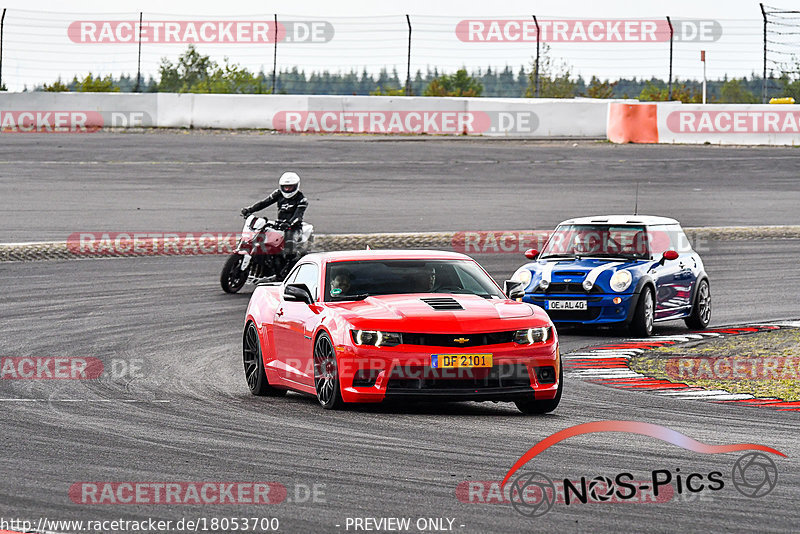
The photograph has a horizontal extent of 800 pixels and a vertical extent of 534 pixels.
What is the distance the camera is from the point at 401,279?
11266 millimetres

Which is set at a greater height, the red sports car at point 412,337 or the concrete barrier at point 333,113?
the concrete barrier at point 333,113

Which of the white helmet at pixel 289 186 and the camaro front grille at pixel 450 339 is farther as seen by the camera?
the white helmet at pixel 289 186

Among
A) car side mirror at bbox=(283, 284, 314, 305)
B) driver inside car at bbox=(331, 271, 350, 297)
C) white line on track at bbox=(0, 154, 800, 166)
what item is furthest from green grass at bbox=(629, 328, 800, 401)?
white line on track at bbox=(0, 154, 800, 166)

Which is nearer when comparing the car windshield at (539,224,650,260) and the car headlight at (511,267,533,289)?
the car headlight at (511,267,533,289)

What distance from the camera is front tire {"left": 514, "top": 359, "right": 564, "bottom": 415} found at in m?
10.5

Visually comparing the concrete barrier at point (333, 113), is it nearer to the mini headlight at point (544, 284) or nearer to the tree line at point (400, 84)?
the tree line at point (400, 84)

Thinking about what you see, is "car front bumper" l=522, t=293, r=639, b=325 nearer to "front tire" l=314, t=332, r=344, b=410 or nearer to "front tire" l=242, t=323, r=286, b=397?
"front tire" l=242, t=323, r=286, b=397

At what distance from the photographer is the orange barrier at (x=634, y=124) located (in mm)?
40438

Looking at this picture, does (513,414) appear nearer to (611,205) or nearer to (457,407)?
(457,407)

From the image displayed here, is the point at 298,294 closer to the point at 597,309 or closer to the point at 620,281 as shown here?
the point at 597,309

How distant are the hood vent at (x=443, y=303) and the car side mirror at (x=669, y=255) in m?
6.72

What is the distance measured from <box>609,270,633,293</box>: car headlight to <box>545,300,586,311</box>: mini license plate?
390mm

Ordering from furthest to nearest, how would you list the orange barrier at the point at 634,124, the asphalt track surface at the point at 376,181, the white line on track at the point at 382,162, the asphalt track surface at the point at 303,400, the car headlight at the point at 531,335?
1. the orange barrier at the point at 634,124
2. the white line on track at the point at 382,162
3. the asphalt track surface at the point at 376,181
4. the car headlight at the point at 531,335
5. the asphalt track surface at the point at 303,400

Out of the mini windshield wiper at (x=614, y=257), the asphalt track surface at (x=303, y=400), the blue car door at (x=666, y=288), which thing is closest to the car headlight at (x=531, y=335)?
the asphalt track surface at (x=303, y=400)
